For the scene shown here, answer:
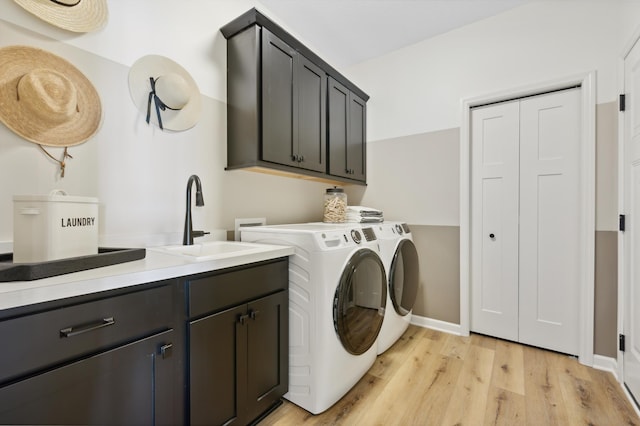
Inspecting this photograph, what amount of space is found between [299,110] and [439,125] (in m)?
1.37

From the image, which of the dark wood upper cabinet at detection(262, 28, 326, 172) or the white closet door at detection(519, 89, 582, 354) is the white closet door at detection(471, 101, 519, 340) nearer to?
the white closet door at detection(519, 89, 582, 354)

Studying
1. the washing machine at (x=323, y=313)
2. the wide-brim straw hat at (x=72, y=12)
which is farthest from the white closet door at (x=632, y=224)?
the wide-brim straw hat at (x=72, y=12)

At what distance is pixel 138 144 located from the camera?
1490 millimetres

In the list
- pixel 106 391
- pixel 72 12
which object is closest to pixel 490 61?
pixel 72 12

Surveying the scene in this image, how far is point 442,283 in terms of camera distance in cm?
260

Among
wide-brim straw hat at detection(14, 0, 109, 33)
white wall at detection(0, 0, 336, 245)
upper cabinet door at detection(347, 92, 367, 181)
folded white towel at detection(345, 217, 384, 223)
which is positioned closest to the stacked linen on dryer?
folded white towel at detection(345, 217, 384, 223)

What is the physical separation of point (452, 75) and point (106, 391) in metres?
3.13

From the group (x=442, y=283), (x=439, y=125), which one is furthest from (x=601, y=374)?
(x=439, y=125)

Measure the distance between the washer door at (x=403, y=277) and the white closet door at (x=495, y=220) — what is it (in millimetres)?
553

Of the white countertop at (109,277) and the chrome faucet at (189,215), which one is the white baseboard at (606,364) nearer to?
the white countertop at (109,277)

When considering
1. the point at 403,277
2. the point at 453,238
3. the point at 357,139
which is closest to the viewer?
the point at 403,277

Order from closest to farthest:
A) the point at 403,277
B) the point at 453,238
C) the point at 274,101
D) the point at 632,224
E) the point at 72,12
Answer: the point at 72,12 < the point at 632,224 < the point at 274,101 < the point at 403,277 < the point at 453,238

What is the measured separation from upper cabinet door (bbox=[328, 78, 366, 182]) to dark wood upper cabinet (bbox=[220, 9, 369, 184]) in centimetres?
7

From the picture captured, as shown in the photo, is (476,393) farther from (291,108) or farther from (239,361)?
(291,108)
